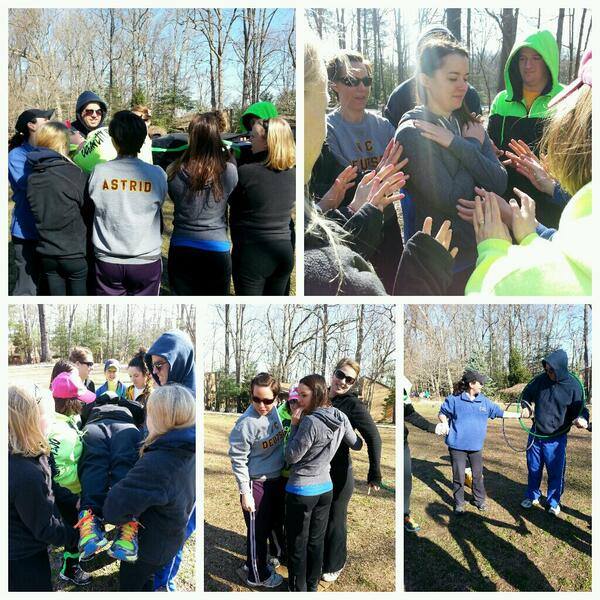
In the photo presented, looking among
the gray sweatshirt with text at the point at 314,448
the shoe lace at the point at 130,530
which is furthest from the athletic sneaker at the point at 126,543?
the gray sweatshirt with text at the point at 314,448

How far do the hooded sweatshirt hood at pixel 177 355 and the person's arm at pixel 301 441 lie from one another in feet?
1.99

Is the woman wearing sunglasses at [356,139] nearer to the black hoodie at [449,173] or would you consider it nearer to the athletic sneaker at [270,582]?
the black hoodie at [449,173]

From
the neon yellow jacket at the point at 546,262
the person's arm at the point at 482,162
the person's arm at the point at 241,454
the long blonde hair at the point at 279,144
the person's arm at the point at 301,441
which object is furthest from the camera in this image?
the person's arm at the point at 482,162

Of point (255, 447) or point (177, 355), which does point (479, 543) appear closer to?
point (255, 447)

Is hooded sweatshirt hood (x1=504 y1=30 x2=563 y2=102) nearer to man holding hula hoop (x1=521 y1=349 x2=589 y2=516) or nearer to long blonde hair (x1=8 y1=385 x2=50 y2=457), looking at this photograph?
Result: man holding hula hoop (x1=521 y1=349 x2=589 y2=516)

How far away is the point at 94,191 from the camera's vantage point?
3641mm

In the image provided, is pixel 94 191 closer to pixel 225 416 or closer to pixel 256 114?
pixel 256 114

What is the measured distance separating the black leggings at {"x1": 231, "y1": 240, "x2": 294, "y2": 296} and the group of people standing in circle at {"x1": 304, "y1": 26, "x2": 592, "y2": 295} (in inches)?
6.5

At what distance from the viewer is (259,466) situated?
12.0ft

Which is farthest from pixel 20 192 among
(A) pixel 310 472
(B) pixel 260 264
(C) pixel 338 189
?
(A) pixel 310 472

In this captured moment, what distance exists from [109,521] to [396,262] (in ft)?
6.72

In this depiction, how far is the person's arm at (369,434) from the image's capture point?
12.2ft

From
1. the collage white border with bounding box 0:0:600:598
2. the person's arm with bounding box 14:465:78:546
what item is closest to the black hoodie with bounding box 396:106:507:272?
the collage white border with bounding box 0:0:600:598
